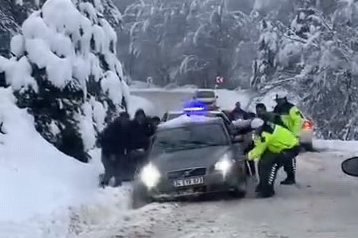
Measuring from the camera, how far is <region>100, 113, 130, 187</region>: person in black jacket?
674 inches

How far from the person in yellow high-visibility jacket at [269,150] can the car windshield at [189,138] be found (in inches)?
28.4

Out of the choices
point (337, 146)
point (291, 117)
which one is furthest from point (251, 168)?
point (337, 146)

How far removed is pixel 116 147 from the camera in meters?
17.2

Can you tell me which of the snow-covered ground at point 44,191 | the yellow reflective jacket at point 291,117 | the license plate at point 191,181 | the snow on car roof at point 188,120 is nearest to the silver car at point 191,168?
the license plate at point 191,181

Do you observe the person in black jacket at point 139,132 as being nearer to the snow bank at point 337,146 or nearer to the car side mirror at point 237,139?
the car side mirror at point 237,139

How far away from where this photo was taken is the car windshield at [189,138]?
1579 centimetres

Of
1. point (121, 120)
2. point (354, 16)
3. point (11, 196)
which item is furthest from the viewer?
point (354, 16)

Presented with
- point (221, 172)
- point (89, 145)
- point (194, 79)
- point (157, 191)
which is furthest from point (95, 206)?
point (194, 79)

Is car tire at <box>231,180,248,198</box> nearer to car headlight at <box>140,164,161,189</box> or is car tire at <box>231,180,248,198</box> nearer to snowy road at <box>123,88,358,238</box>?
snowy road at <box>123,88,358,238</box>

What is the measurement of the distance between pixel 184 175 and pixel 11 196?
9.56ft

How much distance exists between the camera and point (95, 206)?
1406 centimetres

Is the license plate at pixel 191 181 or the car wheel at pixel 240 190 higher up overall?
the license plate at pixel 191 181

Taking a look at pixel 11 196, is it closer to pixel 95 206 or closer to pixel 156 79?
pixel 95 206

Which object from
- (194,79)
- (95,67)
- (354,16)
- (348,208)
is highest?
(194,79)
